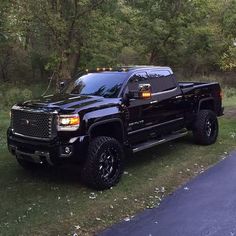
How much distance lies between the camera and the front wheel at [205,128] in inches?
424

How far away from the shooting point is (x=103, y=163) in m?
7.68

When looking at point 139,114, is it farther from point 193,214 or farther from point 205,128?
point 205,128

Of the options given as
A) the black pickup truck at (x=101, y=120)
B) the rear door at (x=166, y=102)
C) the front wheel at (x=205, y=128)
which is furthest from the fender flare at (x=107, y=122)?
the front wheel at (x=205, y=128)

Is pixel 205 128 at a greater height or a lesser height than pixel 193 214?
greater

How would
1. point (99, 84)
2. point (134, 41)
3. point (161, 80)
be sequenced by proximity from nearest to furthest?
1. point (99, 84)
2. point (161, 80)
3. point (134, 41)

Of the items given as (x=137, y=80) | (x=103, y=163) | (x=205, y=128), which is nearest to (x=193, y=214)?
(x=103, y=163)

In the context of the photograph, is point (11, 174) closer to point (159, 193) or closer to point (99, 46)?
point (159, 193)

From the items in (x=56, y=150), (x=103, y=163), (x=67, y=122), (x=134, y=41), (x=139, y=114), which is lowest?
(x=103, y=163)

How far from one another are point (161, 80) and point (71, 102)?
2.57m

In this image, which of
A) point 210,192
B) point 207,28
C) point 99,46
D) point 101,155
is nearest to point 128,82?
point 101,155

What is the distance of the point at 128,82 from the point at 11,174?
8.29 feet

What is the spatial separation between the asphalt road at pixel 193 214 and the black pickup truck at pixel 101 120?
43.8 inches

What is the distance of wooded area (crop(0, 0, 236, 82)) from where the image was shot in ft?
83.3

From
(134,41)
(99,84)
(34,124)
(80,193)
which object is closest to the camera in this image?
(80,193)
